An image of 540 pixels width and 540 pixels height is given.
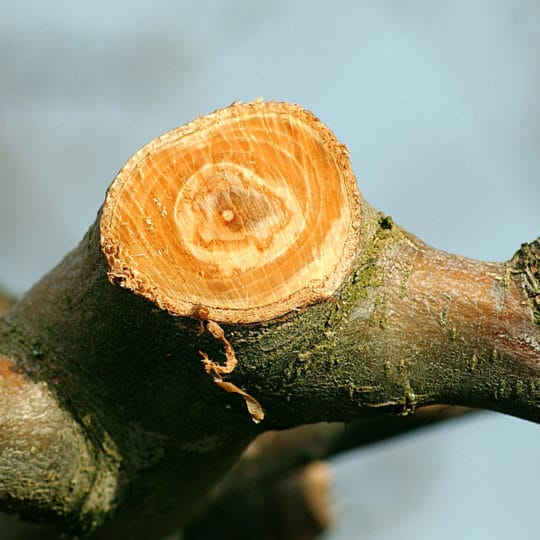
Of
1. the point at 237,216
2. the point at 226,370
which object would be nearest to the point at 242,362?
the point at 226,370

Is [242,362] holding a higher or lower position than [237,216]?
lower

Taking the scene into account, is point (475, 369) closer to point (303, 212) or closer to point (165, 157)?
point (303, 212)

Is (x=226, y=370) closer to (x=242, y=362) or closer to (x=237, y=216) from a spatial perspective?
(x=242, y=362)

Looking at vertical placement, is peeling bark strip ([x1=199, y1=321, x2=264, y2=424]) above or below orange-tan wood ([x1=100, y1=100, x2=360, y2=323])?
below

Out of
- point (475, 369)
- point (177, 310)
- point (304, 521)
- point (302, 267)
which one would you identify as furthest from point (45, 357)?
point (304, 521)

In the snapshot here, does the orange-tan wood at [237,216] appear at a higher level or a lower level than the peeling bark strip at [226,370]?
higher
